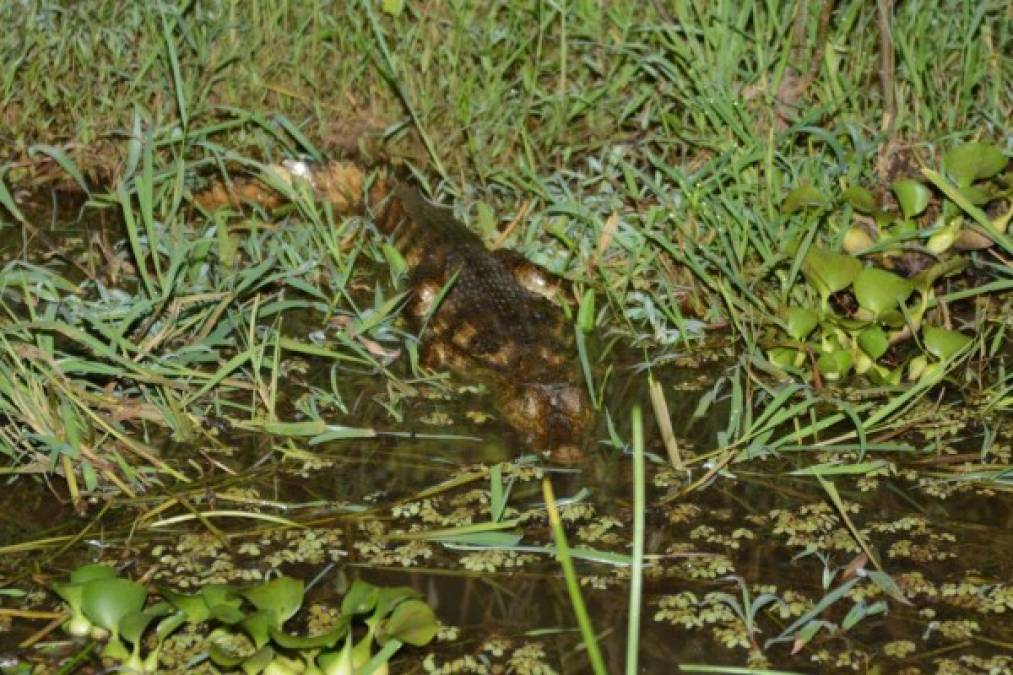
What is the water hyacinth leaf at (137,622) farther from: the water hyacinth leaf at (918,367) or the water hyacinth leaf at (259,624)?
the water hyacinth leaf at (918,367)

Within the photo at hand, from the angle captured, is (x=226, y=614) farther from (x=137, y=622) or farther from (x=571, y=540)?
(x=571, y=540)

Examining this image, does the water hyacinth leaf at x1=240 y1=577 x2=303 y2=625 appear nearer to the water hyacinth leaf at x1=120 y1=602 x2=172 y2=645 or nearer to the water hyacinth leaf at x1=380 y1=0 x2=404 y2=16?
the water hyacinth leaf at x1=120 y1=602 x2=172 y2=645

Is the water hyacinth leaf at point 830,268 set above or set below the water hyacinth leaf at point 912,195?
below

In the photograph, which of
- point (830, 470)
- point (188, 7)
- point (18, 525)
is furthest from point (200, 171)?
point (830, 470)

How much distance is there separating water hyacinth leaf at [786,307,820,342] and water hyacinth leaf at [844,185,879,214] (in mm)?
426

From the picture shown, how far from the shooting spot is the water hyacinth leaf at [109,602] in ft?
8.16

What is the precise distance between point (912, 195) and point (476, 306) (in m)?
Answer: 1.39

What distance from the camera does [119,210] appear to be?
4.64 meters

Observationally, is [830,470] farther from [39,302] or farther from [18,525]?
[39,302]

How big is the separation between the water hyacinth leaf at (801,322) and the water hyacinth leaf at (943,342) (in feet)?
1.03

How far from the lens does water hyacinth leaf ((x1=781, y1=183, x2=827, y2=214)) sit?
3875 millimetres

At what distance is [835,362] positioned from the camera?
372 centimetres

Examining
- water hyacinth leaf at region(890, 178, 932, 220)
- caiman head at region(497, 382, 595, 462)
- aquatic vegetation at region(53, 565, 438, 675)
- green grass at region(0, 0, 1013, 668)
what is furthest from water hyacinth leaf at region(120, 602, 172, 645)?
water hyacinth leaf at region(890, 178, 932, 220)

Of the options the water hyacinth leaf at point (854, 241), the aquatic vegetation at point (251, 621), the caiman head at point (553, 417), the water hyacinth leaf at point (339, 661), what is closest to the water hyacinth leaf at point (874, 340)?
the water hyacinth leaf at point (854, 241)
